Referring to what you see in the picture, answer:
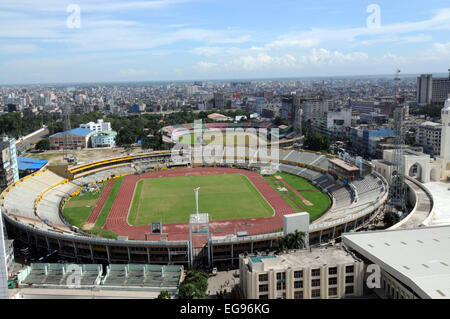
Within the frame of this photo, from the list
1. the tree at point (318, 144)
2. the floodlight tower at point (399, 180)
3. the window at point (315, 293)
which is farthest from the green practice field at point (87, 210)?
the tree at point (318, 144)

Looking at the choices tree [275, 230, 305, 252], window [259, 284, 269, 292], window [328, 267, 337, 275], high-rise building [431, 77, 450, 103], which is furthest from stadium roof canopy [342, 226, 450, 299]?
high-rise building [431, 77, 450, 103]

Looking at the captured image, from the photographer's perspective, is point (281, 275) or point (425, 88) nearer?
point (281, 275)

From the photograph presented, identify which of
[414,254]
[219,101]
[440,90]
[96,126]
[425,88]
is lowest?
[414,254]

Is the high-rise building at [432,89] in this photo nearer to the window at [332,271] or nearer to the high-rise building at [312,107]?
the high-rise building at [312,107]

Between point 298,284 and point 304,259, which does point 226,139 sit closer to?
point 304,259

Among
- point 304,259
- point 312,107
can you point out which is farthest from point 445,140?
point 312,107
